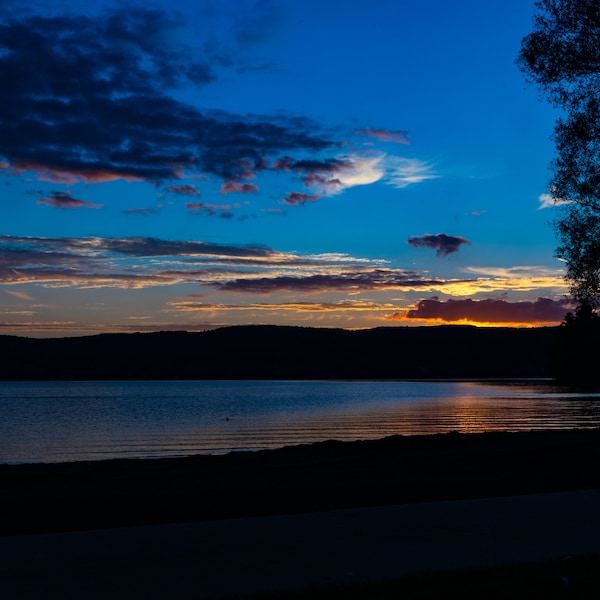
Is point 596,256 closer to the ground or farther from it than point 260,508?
farther from it

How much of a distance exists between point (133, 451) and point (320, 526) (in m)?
29.1

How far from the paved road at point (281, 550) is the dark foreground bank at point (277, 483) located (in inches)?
79.2

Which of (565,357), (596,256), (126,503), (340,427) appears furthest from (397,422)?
(565,357)

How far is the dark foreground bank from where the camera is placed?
12.8 m

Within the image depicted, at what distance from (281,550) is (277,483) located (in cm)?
692

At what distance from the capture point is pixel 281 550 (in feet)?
30.0

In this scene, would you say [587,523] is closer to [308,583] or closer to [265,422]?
[308,583]

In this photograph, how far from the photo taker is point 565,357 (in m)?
130

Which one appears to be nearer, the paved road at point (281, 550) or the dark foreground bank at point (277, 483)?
the paved road at point (281, 550)

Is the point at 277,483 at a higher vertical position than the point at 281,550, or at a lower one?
lower

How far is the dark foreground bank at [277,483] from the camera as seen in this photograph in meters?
12.8

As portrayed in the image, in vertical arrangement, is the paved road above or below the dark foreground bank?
above

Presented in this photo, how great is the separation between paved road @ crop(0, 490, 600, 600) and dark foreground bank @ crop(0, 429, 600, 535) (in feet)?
6.60

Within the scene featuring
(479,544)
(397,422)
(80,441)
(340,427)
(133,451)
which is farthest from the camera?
(397,422)
